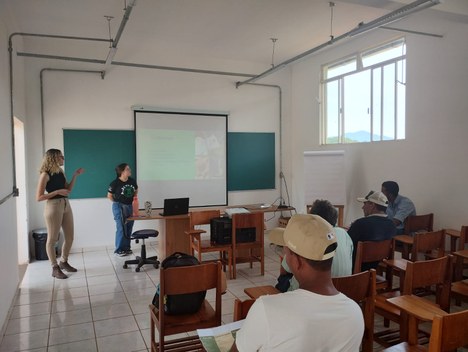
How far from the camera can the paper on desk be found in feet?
5.43

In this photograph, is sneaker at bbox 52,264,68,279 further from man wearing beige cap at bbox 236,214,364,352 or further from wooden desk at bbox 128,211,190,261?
man wearing beige cap at bbox 236,214,364,352

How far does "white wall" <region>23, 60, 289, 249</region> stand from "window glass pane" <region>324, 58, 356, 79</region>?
146 centimetres

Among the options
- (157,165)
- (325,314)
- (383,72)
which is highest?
(383,72)

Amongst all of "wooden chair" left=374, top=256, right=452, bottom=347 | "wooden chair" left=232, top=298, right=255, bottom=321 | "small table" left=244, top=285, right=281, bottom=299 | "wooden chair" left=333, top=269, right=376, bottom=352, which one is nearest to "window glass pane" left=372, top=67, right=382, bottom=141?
"wooden chair" left=374, top=256, right=452, bottom=347

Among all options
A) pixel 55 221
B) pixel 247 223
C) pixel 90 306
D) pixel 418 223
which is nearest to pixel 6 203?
pixel 55 221

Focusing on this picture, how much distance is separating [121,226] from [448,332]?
5.06 m

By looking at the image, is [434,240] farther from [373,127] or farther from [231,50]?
[231,50]

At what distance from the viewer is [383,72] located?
554cm

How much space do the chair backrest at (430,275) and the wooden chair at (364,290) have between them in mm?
240

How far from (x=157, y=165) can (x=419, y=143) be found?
14.3ft

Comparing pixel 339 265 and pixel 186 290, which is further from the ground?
pixel 339 265

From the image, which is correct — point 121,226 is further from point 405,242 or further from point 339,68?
point 339,68

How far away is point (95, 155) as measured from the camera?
619 cm

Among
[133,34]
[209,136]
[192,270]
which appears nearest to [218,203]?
[209,136]
